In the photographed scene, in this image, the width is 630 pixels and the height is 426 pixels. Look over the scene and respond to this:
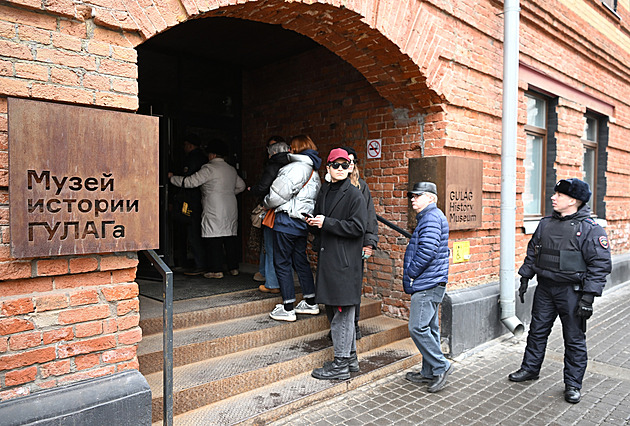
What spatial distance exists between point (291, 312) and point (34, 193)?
2.72 m

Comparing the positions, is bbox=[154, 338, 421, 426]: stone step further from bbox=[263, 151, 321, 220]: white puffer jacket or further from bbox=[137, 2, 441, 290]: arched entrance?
bbox=[137, 2, 441, 290]: arched entrance

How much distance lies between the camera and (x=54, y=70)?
2479mm

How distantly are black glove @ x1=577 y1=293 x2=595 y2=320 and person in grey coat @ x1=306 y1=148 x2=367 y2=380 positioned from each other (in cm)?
193

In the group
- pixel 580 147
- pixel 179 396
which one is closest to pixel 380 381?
pixel 179 396

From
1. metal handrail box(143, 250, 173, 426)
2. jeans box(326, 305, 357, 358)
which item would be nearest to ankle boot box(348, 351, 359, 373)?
jeans box(326, 305, 357, 358)

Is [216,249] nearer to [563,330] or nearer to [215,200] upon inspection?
[215,200]

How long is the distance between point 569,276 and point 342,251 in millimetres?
2048

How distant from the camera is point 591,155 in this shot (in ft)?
29.8

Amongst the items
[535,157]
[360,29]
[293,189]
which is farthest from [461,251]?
[535,157]

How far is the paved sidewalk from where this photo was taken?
3.53 m

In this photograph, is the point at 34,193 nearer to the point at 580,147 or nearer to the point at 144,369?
the point at 144,369

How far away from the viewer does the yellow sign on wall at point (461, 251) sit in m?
5.27

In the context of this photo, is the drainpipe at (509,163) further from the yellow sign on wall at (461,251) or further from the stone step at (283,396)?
the stone step at (283,396)

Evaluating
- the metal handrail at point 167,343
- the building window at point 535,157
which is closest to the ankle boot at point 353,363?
the metal handrail at point 167,343
